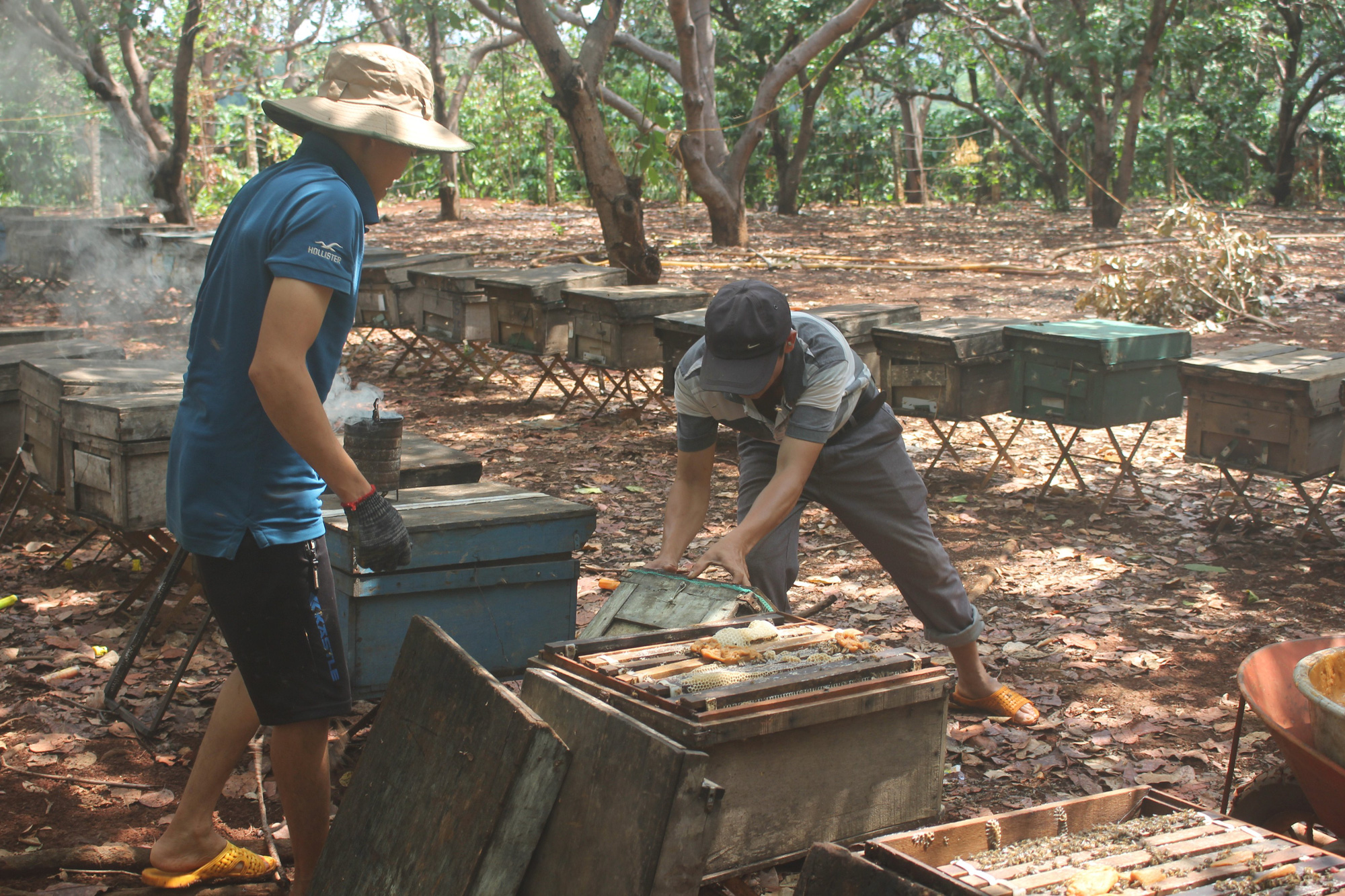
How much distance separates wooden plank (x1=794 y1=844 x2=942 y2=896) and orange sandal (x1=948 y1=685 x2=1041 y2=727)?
92.5 inches

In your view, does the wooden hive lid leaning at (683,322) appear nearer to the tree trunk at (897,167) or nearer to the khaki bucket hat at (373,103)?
the khaki bucket hat at (373,103)

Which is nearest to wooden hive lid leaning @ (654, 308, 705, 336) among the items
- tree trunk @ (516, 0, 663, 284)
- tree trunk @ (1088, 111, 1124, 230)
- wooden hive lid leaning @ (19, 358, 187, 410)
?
wooden hive lid leaning @ (19, 358, 187, 410)

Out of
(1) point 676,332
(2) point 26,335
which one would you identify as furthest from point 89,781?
(1) point 676,332

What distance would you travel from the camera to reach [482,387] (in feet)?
35.6

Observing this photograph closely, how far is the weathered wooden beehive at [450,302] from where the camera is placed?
9.48m

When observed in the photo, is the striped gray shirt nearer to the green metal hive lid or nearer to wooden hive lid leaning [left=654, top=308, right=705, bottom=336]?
the green metal hive lid

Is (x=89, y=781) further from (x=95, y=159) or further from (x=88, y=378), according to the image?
(x=95, y=159)

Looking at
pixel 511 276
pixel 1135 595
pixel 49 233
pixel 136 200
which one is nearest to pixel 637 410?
pixel 511 276

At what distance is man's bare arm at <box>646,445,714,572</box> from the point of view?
3.96 metres

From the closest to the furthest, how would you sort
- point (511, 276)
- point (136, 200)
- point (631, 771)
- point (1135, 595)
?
point (631, 771)
point (1135, 595)
point (511, 276)
point (136, 200)

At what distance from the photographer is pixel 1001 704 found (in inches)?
175

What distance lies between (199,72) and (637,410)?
17.9 metres

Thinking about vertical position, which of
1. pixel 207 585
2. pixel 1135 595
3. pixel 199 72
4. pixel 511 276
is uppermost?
pixel 199 72

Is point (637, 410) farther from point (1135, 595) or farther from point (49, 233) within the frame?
point (49, 233)
